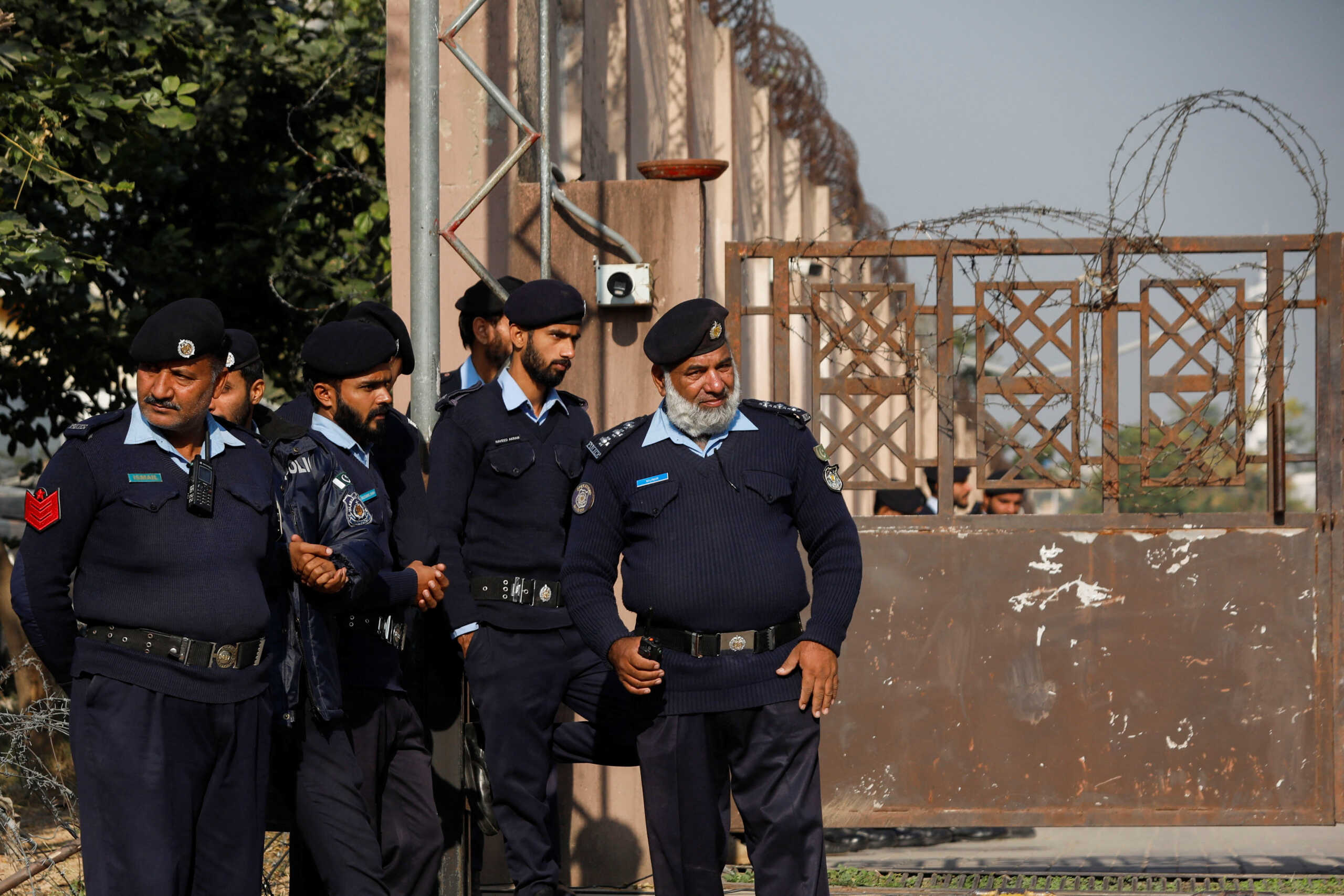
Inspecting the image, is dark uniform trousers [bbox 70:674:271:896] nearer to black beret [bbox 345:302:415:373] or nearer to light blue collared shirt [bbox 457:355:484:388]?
black beret [bbox 345:302:415:373]

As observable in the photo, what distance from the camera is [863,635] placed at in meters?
6.19

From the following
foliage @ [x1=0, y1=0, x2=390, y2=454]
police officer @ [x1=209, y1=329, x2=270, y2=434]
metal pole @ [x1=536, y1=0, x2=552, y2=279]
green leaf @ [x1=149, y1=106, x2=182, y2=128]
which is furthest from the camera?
foliage @ [x1=0, y1=0, x2=390, y2=454]

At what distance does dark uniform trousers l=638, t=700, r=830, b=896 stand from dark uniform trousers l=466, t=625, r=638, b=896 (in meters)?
0.69

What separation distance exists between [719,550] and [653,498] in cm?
23

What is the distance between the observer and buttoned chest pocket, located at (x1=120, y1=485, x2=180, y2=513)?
3613 millimetres

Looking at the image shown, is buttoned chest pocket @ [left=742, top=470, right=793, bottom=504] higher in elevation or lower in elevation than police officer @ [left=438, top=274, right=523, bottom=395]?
lower

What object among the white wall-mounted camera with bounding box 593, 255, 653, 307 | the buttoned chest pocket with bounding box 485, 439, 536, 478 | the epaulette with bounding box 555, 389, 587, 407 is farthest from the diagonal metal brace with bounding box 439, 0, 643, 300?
the buttoned chest pocket with bounding box 485, 439, 536, 478

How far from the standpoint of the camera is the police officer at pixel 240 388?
442cm

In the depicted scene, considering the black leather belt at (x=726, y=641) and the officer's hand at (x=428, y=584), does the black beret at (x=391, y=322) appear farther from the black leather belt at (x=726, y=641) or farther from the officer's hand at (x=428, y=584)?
the black leather belt at (x=726, y=641)

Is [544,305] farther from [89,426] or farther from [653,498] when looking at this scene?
[89,426]

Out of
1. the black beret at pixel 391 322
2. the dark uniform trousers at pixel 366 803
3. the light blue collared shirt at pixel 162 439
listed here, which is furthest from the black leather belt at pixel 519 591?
the light blue collared shirt at pixel 162 439

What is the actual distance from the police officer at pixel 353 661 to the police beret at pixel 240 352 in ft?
0.54

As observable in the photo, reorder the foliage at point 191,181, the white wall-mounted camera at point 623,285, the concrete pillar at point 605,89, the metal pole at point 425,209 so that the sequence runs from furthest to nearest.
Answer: the foliage at point 191,181
the concrete pillar at point 605,89
the white wall-mounted camera at point 623,285
the metal pole at point 425,209

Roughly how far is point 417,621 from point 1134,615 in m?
2.86
